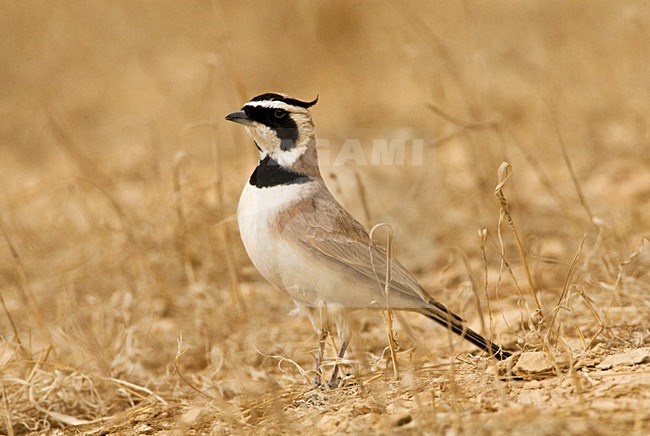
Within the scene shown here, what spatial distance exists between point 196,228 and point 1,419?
2138 millimetres

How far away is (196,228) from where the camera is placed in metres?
5.44

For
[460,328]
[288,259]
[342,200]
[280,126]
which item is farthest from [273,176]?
[342,200]

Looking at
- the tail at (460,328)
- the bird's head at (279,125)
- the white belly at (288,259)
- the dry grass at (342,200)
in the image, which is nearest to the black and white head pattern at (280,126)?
the bird's head at (279,125)

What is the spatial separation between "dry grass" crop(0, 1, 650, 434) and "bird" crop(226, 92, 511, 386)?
20cm

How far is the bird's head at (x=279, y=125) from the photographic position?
338 cm

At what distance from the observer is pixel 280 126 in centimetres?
344

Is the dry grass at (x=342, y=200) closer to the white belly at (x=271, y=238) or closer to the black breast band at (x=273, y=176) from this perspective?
the white belly at (x=271, y=238)

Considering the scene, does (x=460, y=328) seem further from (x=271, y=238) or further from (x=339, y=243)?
(x=271, y=238)

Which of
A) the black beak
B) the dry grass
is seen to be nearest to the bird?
the black beak

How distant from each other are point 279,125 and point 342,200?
2268 mm

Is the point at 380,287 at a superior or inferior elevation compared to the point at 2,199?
inferior

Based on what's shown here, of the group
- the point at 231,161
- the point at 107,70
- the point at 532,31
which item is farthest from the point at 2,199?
the point at 532,31

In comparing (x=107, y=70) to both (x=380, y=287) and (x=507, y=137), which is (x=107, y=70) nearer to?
(x=507, y=137)

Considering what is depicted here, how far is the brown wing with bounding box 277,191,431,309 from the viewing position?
3312mm
